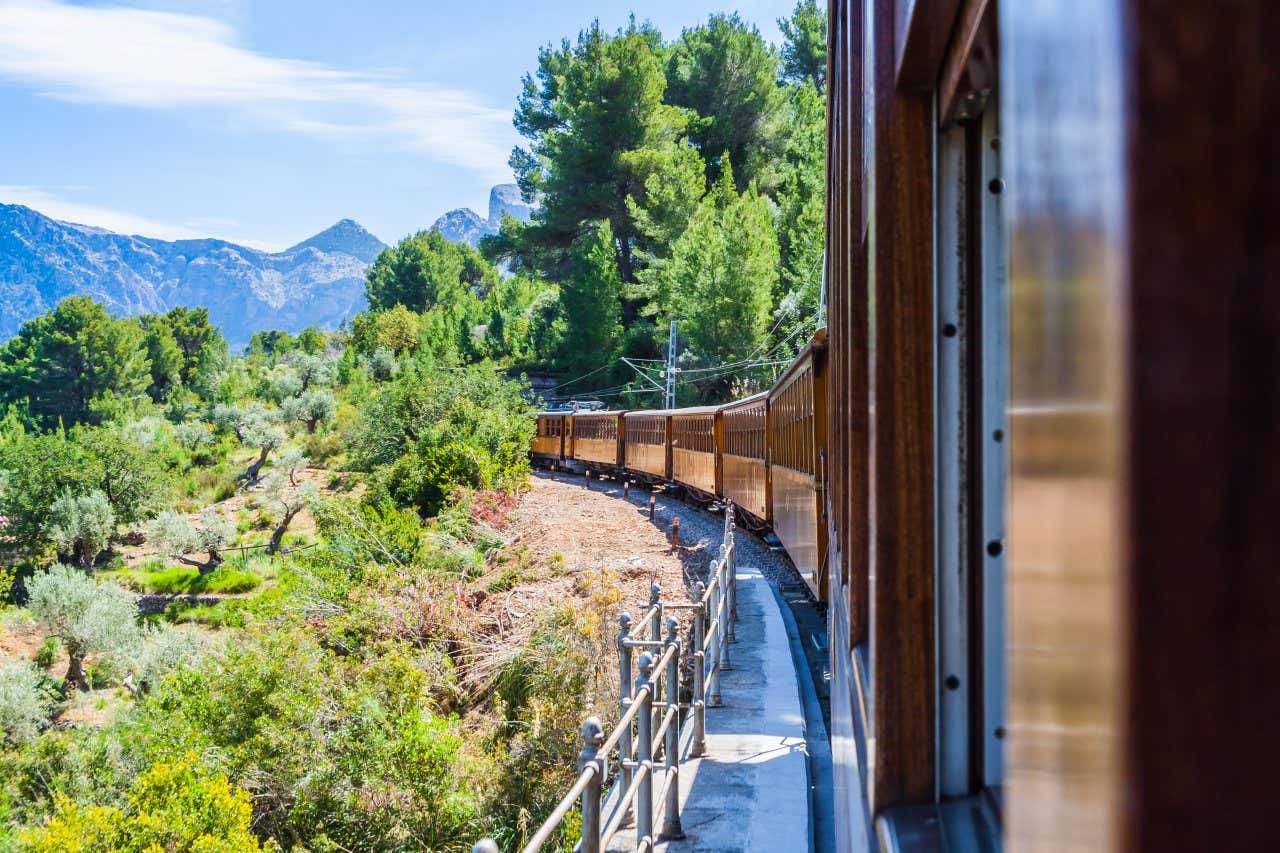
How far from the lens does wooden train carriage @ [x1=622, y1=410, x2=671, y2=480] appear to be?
2500 centimetres

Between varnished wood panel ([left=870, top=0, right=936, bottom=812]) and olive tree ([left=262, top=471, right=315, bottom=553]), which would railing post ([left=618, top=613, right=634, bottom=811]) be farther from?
olive tree ([left=262, top=471, right=315, bottom=553])

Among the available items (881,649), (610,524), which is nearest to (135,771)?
(610,524)

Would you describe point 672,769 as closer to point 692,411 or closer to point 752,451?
point 752,451

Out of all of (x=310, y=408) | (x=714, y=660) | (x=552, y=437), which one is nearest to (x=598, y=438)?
(x=552, y=437)

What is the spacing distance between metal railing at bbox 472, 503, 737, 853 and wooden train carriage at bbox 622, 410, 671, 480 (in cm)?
1580

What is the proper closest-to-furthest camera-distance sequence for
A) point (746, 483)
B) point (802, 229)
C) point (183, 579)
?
point (746, 483) → point (183, 579) → point (802, 229)

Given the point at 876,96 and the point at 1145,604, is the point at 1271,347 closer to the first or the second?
the point at 1145,604

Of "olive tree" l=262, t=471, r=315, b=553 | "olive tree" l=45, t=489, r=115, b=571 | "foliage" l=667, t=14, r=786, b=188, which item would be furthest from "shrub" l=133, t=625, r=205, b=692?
"foliage" l=667, t=14, r=786, b=188

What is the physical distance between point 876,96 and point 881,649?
2.85 ft

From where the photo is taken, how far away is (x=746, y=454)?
16.0 metres

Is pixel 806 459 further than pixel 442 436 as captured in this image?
No

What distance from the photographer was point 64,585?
29172 millimetres

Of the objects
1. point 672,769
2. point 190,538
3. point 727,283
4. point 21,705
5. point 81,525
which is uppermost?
point 727,283

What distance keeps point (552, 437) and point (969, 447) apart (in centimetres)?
3822
